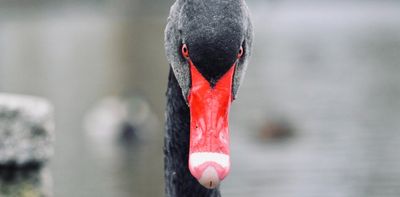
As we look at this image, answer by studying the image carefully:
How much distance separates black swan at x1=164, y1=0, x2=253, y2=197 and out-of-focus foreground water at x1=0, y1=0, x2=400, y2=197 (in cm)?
576

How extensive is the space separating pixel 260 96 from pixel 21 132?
1478 centimetres

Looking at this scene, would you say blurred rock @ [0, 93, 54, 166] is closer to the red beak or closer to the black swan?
the black swan

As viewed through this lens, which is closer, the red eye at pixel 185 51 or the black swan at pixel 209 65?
the black swan at pixel 209 65

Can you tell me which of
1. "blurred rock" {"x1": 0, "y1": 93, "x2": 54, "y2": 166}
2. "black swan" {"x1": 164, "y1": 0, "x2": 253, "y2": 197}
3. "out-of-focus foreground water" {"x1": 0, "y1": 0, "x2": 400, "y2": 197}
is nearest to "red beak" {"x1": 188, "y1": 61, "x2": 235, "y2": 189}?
"black swan" {"x1": 164, "y1": 0, "x2": 253, "y2": 197}

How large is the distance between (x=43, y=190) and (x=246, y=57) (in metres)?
1.47

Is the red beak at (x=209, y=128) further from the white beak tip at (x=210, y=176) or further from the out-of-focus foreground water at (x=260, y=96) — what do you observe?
the out-of-focus foreground water at (x=260, y=96)

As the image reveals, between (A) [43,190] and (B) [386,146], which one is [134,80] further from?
(A) [43,190]

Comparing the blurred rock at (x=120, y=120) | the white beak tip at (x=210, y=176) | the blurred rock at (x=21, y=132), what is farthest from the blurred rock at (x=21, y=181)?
the blurred rock at (x=120, y=120)

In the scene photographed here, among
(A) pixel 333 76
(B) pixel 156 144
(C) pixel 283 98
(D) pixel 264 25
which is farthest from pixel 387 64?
(D) pixel 264 25

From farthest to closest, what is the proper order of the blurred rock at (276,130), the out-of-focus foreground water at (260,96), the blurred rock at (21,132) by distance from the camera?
the blurred rock at (276,130)
the out-of-focus foreground water at (260,96)
the blurred rock at (21,132)

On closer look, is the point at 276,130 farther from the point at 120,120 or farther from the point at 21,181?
the point at 21,181

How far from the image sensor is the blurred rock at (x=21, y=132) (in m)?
3.93

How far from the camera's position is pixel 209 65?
2.79 m

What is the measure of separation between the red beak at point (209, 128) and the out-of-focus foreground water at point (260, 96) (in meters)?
5.83
